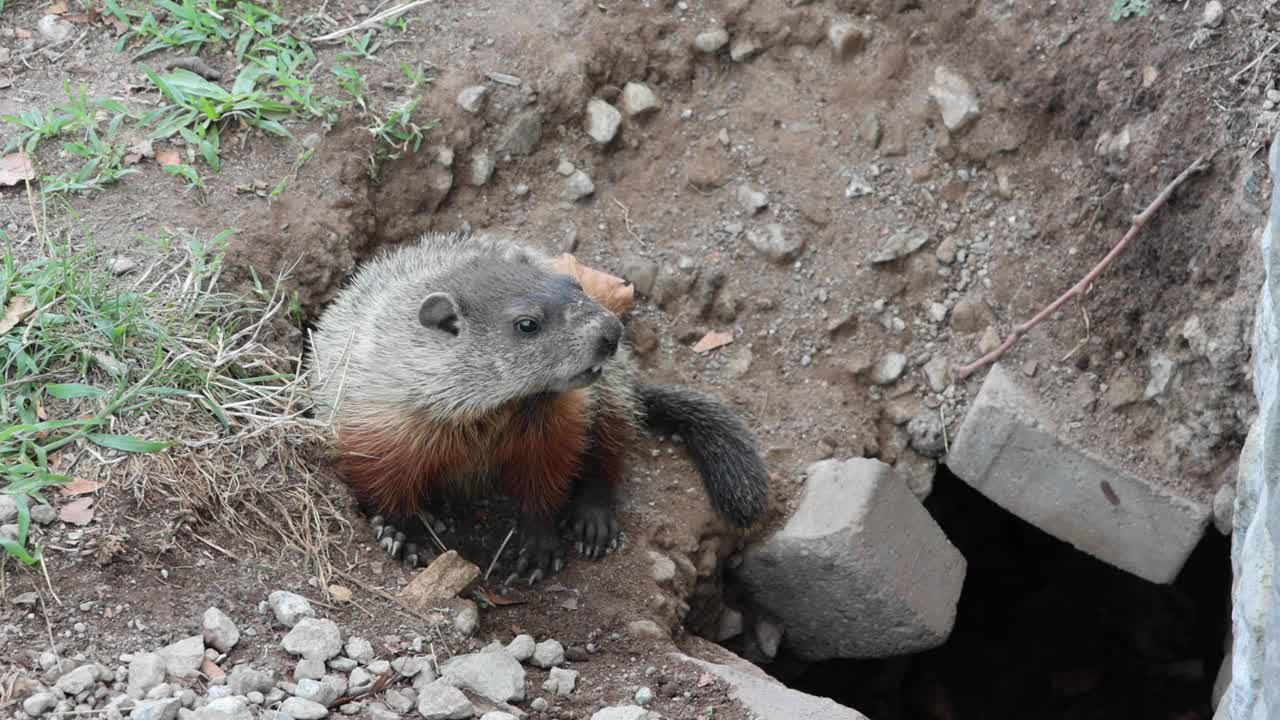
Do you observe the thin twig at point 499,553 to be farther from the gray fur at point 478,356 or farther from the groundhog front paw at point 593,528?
the gray fur at point 478,356

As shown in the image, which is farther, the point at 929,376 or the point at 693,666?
the point at 929,376

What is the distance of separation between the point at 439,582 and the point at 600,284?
1.56m

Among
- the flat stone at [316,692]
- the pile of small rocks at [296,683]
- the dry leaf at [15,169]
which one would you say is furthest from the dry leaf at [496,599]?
the dry leaf at [15,169]

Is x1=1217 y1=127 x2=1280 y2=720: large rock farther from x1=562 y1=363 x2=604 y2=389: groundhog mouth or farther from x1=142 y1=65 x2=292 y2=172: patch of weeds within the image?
x1=142 y1=65 x2=292 y2=172: patch of weeds

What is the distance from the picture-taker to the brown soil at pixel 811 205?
14.6ft

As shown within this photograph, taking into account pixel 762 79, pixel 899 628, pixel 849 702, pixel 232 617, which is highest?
pixel 762 79

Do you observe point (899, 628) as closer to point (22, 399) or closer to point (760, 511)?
point (760, 511)

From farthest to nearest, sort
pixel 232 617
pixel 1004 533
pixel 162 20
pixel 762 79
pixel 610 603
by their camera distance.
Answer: pixel 1004 533 → pixel 762 79 → pixel 162 20 → pixel 610 603 → pixel 232 617

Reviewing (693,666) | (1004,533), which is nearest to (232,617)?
(693,666)

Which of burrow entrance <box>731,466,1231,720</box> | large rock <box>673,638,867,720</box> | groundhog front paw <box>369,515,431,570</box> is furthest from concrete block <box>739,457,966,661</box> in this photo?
groundhog front paw <box>369,515,431,570</box>

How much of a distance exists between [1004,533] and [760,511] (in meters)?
2.00

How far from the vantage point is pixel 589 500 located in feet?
15.4

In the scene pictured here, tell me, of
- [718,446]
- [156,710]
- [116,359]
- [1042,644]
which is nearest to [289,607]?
[156,710]

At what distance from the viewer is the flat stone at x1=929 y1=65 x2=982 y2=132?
5.25 meters
